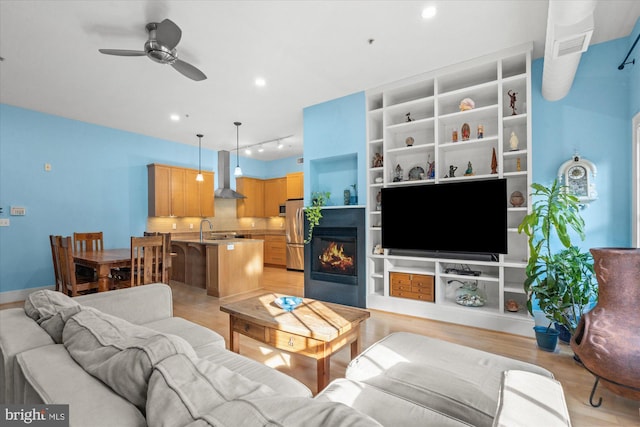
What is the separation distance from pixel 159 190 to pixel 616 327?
6.54 metres

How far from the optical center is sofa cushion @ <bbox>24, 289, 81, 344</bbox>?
1.11 metres

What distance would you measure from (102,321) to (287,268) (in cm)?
617

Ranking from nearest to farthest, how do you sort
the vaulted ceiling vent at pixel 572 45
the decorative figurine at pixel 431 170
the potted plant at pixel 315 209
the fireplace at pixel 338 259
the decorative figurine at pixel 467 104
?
the vaulted ceiling vent at pixel 572 45 → the decorative figurine at pixel 467 104 → the decorative figurine at pixel 431 170 → the fireplace at pixel 338 259 → the potted plant at pixel 315 209

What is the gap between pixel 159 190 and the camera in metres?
5.88

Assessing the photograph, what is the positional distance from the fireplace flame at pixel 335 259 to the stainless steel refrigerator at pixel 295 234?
90.2 inches

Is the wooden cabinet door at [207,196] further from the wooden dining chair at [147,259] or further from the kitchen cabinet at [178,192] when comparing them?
the wooden dining chair at [147,259]

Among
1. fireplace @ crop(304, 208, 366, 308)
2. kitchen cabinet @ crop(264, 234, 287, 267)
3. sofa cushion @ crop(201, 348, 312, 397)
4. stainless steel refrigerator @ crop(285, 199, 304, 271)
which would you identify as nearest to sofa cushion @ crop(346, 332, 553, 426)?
sofa cushion @ crop(201, 348, 312, 397)

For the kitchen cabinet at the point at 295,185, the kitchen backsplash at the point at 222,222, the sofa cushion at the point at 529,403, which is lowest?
the sofa cushion at the point at 529,403

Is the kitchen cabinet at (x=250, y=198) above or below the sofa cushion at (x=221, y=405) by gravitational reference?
above

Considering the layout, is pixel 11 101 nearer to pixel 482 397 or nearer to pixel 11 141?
pixel 11 141

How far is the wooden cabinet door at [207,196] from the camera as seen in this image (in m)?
6.71

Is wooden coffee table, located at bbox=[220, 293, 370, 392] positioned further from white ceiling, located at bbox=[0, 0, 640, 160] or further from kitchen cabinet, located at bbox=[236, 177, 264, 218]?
kitchen cabinet, located at bbox=[236, 177, 264, 218]

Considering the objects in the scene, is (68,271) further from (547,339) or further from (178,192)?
(547,339)

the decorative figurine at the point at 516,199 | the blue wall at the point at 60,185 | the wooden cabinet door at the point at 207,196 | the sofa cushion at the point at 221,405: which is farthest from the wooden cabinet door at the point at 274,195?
the sofa cushion at the point at 221,405
